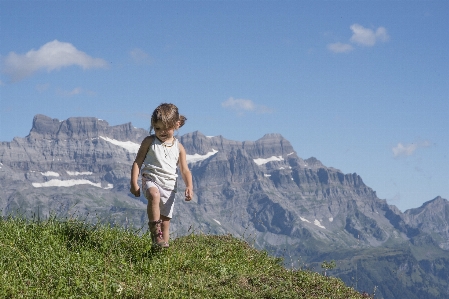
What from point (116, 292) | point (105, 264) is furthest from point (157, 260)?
point (116, 292)

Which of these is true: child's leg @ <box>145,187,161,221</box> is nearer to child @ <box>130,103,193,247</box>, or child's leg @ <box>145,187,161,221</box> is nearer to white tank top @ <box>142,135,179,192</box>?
child @ <box>130,103,193,247</box>

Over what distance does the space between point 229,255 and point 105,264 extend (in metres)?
3.83

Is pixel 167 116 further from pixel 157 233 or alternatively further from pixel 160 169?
pixel 157 233

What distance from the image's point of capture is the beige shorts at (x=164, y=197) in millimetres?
11516

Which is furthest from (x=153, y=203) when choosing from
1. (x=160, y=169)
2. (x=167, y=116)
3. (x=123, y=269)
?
(x=167, y=116)

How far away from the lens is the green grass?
898cm

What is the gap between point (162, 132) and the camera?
11766 mm

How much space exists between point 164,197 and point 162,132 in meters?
1.35

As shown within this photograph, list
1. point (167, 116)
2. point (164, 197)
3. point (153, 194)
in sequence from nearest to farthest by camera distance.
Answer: point (153, 194)
point (164, 197)
point (167, 116)

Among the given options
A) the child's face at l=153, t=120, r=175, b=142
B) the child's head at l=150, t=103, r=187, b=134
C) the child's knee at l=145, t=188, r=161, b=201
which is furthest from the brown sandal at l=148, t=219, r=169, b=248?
the child's head at l=150, t=103, r=187, b=134

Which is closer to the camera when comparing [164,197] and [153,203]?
[153,203]

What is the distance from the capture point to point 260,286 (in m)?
9.85

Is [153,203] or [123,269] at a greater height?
[153,203]

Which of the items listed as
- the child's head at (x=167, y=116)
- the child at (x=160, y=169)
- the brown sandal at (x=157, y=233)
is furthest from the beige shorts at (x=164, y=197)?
the child's head at (x=167, y=116)
